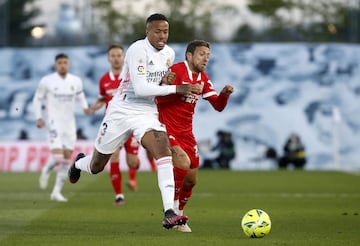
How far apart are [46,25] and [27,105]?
12.4 feet

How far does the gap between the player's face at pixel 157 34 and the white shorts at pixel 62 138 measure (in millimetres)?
7309

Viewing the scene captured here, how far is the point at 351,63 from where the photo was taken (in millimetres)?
39562

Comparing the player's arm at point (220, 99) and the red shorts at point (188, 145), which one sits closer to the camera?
the player's arm at point (220, 99)

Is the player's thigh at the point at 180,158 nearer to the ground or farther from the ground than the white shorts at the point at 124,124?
nearer to the ground

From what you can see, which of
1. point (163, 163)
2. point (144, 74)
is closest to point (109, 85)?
point (144, 74)

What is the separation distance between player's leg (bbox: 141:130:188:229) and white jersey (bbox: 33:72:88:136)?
7.50 meters

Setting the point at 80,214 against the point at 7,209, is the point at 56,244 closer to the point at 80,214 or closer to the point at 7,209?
the point at 80,214

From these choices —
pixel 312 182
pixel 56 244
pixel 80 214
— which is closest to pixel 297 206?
pixel 80 214

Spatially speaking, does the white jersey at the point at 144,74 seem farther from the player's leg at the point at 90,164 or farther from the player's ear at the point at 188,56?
the player's leg at the point at 90,164

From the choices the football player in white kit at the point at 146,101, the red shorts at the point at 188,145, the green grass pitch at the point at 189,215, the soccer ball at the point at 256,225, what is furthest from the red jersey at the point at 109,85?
the soccer ball at the point at 256,225

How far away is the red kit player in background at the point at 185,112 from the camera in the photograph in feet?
38.8

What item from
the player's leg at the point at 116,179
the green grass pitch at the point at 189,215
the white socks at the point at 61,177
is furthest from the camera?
the white socks at the point at 61,177

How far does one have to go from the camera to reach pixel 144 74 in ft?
36.0

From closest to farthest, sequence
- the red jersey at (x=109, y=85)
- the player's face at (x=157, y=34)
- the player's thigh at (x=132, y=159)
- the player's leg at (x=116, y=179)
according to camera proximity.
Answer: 1. the player's face at (x=157, y=34)
2. the player's leg at (x=116, y=179)
3. the red jersey at (x=109, y=85)
4. the player's thigh at (x=132, y=159)
